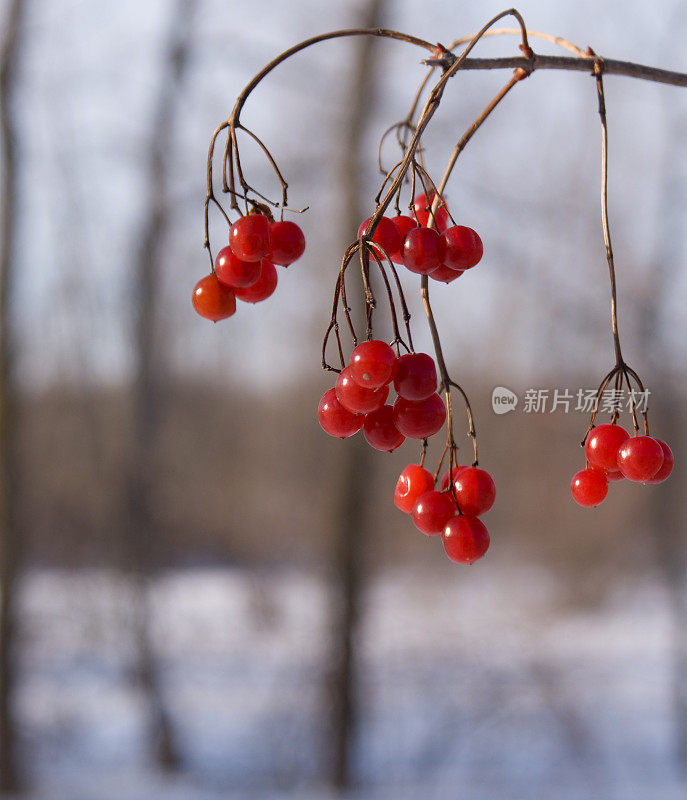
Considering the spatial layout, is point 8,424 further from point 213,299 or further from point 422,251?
point 422,251

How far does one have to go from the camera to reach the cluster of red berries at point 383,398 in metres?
0.37

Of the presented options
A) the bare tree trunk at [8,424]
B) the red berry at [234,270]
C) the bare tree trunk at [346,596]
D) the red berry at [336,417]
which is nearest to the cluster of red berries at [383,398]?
the red berry at [336,417]

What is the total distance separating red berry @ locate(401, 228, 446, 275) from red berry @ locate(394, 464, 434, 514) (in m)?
0.14

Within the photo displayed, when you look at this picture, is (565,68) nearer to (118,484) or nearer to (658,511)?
(118,484)

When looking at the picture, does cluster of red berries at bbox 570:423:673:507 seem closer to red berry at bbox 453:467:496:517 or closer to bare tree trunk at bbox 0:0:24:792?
red berry at bbox 453:467:496:517

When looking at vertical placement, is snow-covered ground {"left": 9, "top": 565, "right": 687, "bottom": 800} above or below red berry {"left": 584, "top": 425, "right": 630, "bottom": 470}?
below

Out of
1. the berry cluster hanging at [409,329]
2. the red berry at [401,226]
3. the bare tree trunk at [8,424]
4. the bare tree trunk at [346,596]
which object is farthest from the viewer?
the bare tree trunk at [346,596]

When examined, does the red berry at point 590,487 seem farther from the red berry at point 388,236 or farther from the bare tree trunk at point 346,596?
the bare tree trunk at point 346,596

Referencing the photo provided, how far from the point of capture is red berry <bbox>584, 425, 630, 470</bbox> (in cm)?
49

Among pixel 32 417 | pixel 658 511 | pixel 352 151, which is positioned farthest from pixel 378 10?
pixel 658 511

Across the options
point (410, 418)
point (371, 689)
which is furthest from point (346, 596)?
point (410, 418)

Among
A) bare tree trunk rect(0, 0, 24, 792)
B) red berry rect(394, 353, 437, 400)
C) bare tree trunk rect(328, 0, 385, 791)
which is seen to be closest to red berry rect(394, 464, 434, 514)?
red berry rect(394, 353, 437, 400)

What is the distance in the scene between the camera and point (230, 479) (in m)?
3.46

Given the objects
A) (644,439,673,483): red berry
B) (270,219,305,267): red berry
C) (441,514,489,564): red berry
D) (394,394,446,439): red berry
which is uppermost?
(270,219,305,267): red berry
